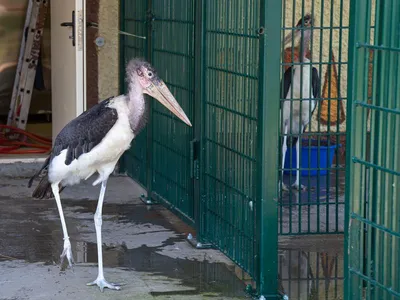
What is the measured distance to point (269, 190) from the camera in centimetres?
517

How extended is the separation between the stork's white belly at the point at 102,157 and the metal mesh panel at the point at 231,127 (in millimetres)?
672

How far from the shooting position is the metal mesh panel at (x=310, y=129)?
625 cm

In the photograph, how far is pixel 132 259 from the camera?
6168 mm

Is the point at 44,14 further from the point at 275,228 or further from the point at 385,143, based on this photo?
the point at 385,143

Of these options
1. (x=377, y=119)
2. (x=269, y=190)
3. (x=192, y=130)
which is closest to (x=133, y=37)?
(x=192, y=130)

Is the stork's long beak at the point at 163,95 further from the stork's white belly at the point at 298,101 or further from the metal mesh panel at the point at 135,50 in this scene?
the metal mesh panel at the point at 135,50

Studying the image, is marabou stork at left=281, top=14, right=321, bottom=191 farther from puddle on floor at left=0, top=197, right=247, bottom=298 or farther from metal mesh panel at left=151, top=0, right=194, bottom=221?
puddle on floor at left=0, top=197, right=247, bottom=298

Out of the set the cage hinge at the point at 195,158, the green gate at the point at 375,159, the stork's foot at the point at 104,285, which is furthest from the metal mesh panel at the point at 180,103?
the green gate at the point at 375,159

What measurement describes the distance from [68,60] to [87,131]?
3.31 meters

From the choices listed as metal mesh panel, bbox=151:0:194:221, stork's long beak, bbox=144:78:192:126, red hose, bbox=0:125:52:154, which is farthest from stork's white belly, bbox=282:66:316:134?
red hose, bbox=0:125:52:154

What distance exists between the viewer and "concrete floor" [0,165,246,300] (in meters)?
5.51

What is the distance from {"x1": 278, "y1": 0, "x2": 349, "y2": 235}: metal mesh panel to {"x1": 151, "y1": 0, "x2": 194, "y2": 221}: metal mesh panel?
2.28ft

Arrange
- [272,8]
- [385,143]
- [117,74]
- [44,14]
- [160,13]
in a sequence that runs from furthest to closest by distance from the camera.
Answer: [44,14], [117,74], [160,13], [272,8], [385,143]

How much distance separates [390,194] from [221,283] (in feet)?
7.15
